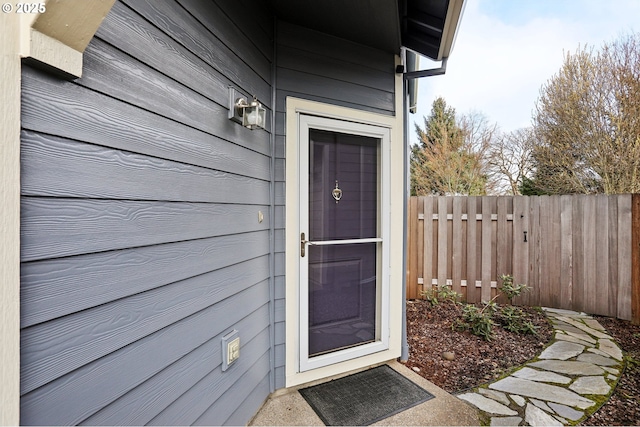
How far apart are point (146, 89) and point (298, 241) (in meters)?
1.34

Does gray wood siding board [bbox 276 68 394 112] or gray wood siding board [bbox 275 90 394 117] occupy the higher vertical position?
gray wood siding board [bbox 276 68 394 112]

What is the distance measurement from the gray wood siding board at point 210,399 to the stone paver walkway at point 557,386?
151 cm

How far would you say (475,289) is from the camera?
4340 mm

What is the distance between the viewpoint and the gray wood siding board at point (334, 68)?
2199 mm

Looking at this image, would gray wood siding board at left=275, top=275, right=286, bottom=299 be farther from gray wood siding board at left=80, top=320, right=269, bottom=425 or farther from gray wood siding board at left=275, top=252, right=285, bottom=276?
gray wood siding board at left=80, top=320, right=269, bottom=425

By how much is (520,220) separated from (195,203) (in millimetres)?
4186

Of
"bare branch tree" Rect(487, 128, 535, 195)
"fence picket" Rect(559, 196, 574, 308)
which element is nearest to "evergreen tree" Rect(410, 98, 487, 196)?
"bare branch tree" Rect(487, 128, 535, 195)

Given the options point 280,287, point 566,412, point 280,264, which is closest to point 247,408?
point 280,287

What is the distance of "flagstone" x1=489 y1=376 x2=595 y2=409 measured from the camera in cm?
223

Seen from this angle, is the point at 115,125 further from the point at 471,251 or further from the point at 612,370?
the point at 471,251

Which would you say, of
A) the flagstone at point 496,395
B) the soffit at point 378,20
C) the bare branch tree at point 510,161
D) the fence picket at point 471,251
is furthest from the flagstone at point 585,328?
the bare branch tree at point 510,161

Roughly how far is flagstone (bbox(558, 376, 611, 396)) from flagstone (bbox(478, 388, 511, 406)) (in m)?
0.56

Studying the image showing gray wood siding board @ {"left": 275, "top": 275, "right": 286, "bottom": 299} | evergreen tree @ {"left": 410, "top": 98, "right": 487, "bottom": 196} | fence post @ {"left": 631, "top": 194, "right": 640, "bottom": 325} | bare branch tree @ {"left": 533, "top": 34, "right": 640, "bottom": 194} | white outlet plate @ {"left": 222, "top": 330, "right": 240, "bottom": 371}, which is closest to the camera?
white outlet plate @ {"left": 222, "top": 330, "right": 240, "bottom": 371}

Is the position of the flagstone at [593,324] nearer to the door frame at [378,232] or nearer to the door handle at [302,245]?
the door frame at [378,232]
